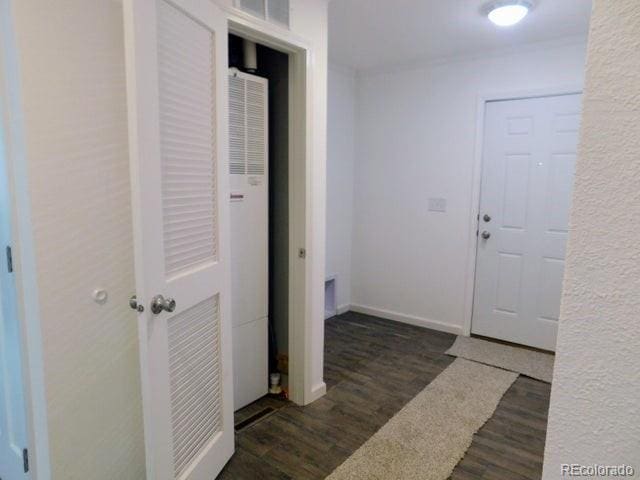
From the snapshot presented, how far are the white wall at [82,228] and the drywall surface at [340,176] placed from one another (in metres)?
2.51

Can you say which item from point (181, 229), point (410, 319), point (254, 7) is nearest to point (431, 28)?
point (254, 7)

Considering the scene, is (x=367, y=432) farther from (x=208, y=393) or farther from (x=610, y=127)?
(x=610, y=127)

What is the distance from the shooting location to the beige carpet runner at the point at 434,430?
1900 millimetres

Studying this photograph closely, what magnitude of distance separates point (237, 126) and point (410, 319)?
2.59m

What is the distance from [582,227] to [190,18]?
150cm

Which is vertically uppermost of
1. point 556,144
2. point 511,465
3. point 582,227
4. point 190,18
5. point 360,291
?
point 190,18

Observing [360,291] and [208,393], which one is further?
[360,291]

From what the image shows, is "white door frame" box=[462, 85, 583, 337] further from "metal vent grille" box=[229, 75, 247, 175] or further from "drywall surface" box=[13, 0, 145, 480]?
"drywall surface" box=[13, 0, 145, 480]

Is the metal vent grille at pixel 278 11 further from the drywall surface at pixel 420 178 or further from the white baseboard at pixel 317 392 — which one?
the white baseboard at pixel 317 392

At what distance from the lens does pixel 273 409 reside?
2.42m

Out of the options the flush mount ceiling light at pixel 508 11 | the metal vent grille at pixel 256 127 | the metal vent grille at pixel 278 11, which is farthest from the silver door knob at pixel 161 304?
the flush mount ceiling light at pixel 508 11

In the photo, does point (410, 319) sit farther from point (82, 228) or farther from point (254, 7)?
point (82, 228)

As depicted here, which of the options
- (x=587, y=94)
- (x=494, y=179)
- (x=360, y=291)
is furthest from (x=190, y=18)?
(x=360, y=291)

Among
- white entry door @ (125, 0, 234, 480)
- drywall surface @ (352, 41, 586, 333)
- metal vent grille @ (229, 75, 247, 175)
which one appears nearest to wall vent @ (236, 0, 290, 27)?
white entry door @ (125, 0, 234, 480)
